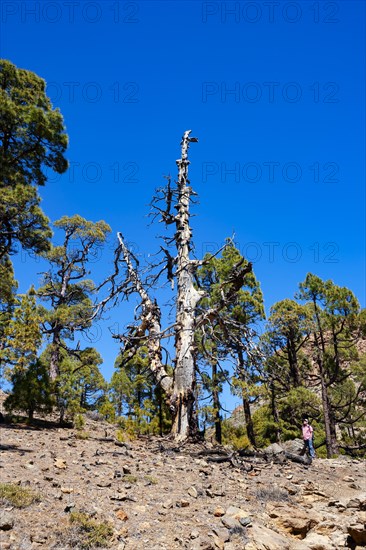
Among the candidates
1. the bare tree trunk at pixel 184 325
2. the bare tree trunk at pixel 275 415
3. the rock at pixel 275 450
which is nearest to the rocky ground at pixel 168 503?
the rock at pixel 275 450

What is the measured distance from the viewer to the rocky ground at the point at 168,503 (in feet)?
15.3

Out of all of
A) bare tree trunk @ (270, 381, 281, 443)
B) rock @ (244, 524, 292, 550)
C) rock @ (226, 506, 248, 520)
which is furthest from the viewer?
bare tree trunk @ (270, 381, 281, 443)

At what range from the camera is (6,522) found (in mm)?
4328

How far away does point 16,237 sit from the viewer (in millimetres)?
12125

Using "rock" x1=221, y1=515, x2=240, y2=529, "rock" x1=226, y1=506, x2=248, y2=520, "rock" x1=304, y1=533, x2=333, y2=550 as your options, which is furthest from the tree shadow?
"rock" x1=304, y1=533, x2=333, y2=550

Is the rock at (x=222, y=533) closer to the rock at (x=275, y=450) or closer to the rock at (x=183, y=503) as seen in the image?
the rock at (x=183, y=503)

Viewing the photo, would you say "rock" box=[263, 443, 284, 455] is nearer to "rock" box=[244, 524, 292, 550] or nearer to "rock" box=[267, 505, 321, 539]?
"rock" box=[267, 505, 321, 539]

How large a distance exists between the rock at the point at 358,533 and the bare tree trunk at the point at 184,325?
6.58 meters

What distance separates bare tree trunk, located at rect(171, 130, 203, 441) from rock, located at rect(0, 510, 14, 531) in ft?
24.0

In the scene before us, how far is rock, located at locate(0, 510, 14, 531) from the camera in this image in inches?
170

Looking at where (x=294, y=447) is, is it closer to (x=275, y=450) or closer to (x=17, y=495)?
(x=275, y=450)

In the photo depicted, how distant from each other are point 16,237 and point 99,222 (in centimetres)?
1298

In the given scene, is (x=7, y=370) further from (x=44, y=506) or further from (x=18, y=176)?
(x=44, y=506)

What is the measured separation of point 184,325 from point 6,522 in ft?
28.0
